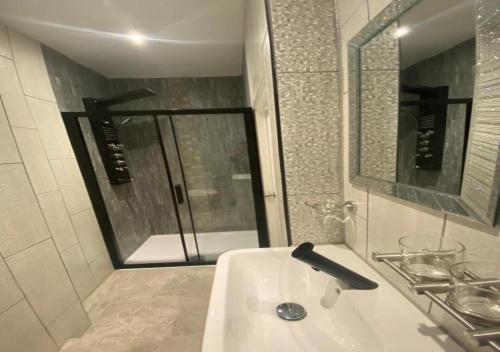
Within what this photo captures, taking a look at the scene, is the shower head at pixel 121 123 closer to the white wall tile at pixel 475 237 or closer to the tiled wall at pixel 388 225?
the tiled wall at pixel 388 225

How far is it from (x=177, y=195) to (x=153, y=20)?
1536mm

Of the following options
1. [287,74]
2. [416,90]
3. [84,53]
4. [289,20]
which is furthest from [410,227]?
[84,53]

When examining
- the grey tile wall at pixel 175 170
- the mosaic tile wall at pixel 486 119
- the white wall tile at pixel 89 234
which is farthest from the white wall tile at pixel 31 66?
the mosaic tile wall at pixel 486 119

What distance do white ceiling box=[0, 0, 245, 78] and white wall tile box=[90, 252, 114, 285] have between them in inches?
78.6

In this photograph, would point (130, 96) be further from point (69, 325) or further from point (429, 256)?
point (429, 256)

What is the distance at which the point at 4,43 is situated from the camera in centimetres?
123

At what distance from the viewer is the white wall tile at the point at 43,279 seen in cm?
95

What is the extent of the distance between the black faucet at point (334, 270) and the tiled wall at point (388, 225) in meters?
0.14

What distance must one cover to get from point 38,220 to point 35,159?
57 cm

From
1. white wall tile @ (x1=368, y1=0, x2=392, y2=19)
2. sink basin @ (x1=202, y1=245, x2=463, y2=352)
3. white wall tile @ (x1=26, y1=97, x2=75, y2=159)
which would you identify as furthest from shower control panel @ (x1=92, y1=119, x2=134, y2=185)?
white wall tile @ (x1=368, y1=0, x2=392, y2=19)

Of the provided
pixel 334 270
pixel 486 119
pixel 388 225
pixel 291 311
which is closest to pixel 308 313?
pixel 291 311

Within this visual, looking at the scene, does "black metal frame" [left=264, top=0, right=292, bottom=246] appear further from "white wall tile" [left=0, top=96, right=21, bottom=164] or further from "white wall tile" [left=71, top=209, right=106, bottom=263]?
"white wall tile" [left=71, top=209, right=106, bottom=263]

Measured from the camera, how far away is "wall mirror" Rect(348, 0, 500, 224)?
279 millimetres

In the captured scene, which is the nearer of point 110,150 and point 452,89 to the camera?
point 452,89
